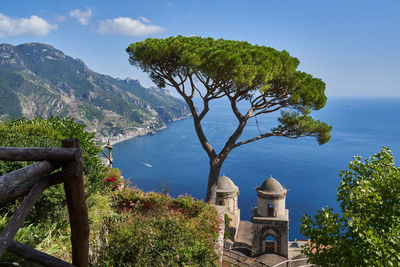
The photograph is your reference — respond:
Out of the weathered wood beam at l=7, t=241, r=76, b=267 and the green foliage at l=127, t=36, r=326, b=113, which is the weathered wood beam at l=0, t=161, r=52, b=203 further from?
the green foliage at l=127, t=36, r=326, b=113

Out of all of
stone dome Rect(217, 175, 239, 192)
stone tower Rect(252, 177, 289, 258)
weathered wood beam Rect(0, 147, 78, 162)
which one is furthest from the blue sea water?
weathered wood beam Rect(0, 147, 78, 162)

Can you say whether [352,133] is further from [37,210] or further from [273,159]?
[37,210]

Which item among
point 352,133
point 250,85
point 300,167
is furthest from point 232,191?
point 352,133

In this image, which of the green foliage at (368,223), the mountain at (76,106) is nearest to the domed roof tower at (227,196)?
the green foliage at (368,223)

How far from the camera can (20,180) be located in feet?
6.16

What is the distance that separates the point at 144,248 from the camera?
5.65 m

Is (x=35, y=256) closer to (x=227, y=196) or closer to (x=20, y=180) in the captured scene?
(x=20, y=180)

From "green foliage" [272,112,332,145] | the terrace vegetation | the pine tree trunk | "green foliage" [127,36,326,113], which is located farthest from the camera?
"green foliage" [272,112,332,145]

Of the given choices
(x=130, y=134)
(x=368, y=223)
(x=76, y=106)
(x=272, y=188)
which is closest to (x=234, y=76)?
(x=368, y=223)

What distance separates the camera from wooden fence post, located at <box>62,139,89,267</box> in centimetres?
221

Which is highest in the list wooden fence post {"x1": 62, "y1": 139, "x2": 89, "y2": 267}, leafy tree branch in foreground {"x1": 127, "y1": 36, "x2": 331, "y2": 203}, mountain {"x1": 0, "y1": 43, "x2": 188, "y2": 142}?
mountain {"x1": 0, "y1": 43, "x2": 188, "y2": 142}

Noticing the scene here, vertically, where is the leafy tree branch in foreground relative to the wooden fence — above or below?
above

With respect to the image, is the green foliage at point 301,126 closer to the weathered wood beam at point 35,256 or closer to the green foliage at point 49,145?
the green foliage at point 49,145

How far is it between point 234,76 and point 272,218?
34.7ft
